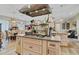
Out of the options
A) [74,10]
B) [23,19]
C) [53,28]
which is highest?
[74,10]

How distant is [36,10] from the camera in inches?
86.5

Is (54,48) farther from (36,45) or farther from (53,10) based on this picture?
(53,10)

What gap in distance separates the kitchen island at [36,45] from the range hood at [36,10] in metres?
0.38

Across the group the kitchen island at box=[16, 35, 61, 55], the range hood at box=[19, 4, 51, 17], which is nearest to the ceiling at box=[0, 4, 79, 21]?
the range hood at box=[19, 4, 51, 17]

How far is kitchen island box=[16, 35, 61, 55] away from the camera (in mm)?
2150

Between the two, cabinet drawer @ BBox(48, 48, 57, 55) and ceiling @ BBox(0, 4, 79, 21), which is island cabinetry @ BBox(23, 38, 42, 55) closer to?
cabinet drawer @ BBox(48, 48, 57, 55)

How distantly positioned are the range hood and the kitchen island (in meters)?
0.38

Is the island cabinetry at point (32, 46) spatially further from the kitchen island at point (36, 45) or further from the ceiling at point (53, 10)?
Answer: the ceiling at point (53, 10)

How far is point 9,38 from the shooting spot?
216 centimetres

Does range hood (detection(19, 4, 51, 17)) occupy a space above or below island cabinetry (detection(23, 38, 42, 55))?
above

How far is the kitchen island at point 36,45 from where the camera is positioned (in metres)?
2.15
